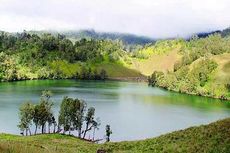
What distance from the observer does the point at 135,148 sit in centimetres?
4375

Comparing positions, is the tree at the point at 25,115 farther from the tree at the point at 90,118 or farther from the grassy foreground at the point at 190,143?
the grassy foreground at the point at 190,143

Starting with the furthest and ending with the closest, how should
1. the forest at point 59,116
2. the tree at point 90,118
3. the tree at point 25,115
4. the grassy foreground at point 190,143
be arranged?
the tree at point 90,118 < the forest at point 59,116 < the tree at point 25,115 < the grassy foreground at point 190,143

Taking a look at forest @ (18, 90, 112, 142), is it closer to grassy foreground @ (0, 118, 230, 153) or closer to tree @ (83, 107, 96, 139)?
tree @ (83, 107, 96, 139)

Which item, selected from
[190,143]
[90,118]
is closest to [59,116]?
[90,118]

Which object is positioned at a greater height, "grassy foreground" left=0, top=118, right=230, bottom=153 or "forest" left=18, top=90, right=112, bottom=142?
"grassy foreground" left=0, top=118, right=230, bottom=153

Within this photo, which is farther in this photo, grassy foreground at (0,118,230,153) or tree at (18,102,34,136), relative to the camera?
tree at (18,102,34,136)

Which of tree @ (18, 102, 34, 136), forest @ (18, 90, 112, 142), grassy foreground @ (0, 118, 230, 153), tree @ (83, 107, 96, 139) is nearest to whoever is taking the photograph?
grassy foreground @ (0, 118, 230, 153)

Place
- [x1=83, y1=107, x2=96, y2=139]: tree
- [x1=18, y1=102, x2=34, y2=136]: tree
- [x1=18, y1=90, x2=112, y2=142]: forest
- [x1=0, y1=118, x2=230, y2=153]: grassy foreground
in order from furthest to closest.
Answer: [x1=83, y1=107, x2=96, y2=139]: tree, [x1=18, y1=90, x2=112, y2=142]: forest, [x1=18, y1=102, x2=34, y2=136]: tree, [x1=0, y1=118, x2=230, y2=153]: grassy foreground

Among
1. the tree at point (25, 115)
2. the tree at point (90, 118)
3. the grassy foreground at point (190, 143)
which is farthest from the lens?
the tree at point (90, 118)

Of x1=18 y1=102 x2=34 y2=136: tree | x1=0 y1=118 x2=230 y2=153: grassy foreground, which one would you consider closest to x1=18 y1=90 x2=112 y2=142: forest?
x1=18 y1=102 x2=34 y2=136: tree

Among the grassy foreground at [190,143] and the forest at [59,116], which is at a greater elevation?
the grassy foreground at [190,143]

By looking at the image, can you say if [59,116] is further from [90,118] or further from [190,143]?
[190,143]

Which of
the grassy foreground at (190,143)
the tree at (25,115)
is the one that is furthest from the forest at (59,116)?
the grassy foreground at (190,143)

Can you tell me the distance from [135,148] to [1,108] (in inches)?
5091
